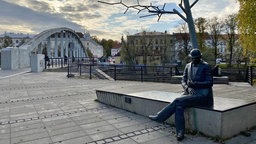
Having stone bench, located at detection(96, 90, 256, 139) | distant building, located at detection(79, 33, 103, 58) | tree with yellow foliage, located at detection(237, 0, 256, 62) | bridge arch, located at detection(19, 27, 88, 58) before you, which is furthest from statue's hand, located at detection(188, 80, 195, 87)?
distant building, located at detection(79, 33, 103, 58)

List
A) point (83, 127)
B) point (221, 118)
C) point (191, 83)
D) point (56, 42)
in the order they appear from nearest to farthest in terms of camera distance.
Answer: point (221, 118) < point (191, 83) < point (83, 127) < point (56, 42)

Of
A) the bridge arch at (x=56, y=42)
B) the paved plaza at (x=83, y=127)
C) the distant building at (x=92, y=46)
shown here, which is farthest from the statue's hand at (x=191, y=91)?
the distant building at (x=92, y=46)

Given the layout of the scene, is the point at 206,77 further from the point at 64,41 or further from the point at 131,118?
the point at 64,41

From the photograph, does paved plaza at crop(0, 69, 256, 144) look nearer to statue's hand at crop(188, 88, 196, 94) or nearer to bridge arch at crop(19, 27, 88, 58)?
statue's hand at crop(188, 88, 196, 94)

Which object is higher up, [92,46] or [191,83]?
[92,46]

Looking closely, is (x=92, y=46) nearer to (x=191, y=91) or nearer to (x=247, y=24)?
(x=247, y=24)

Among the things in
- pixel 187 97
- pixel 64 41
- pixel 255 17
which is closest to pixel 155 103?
pixel 187 97

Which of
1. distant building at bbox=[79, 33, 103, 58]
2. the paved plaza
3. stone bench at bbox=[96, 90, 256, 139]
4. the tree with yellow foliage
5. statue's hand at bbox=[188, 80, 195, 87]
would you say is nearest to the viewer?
stone bench at bbox=[96, 90, 256, 139]

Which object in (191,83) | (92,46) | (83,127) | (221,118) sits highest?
(92,46)

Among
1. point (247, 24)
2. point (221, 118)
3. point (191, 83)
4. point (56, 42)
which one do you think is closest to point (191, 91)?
point (191, 83)

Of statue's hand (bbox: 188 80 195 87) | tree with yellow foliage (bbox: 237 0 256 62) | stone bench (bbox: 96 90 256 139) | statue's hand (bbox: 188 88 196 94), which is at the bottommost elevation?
stone bench (bbox: 96 90 256 139)

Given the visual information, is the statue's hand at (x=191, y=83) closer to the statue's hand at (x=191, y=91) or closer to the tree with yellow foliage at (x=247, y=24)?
the statue's hand at (x=191, y=91)

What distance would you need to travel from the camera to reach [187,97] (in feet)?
13.3

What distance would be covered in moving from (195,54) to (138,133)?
1.78 m
